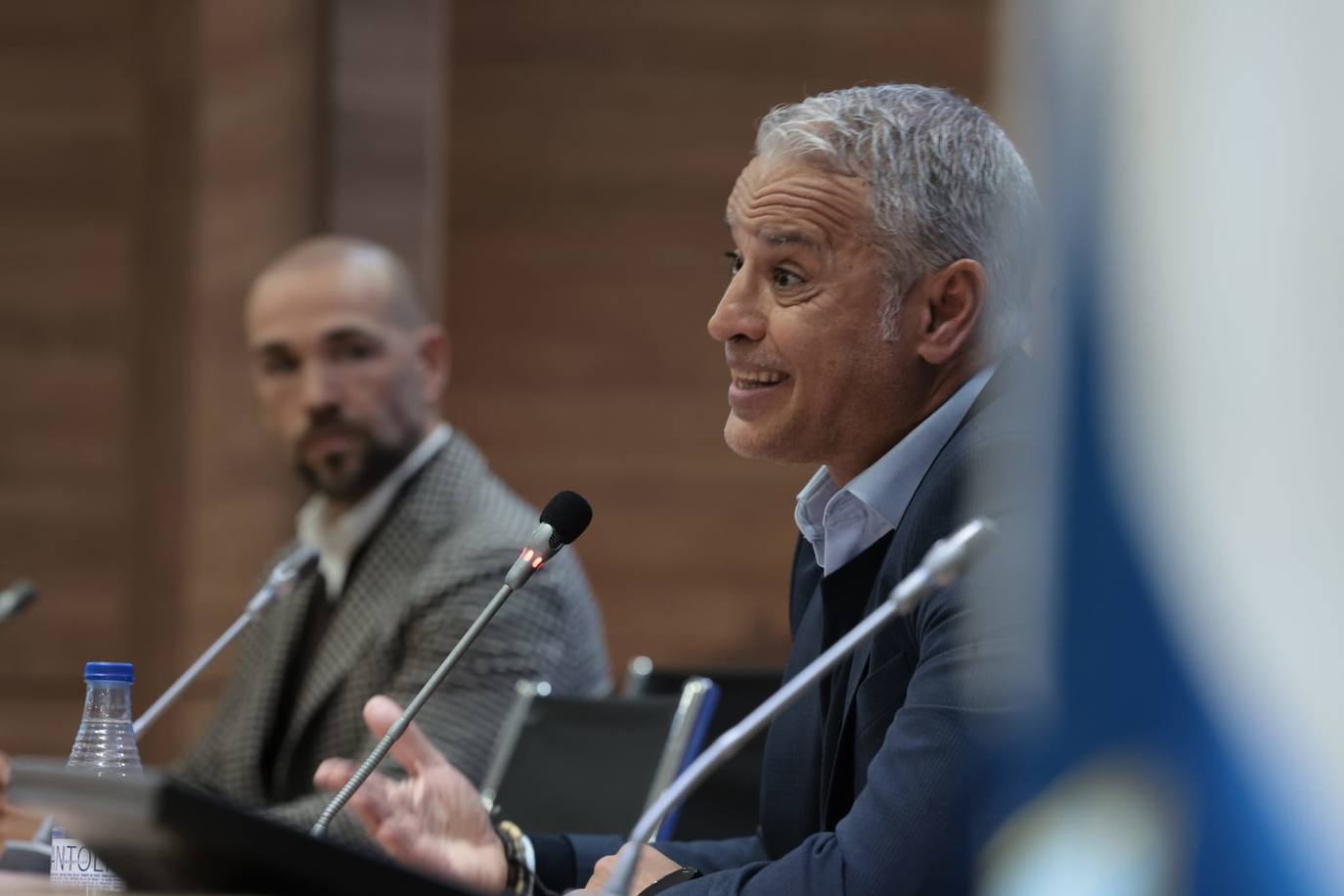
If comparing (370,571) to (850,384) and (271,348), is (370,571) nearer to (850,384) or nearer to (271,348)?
(271,348)

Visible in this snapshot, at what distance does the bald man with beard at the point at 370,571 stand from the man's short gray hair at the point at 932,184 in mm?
1735

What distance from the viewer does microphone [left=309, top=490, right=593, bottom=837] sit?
204 cm

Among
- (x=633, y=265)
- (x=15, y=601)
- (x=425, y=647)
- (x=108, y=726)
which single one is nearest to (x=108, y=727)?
(x=108, y=726)

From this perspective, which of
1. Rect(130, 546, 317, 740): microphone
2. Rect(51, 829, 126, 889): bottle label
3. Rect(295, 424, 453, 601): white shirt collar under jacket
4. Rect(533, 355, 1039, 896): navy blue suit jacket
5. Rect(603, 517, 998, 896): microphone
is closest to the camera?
Rect(603, 517, 998, 896): microphone

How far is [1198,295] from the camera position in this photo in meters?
0.62

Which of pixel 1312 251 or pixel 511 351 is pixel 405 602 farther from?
pixel 1312 251

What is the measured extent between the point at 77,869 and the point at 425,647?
1.88 m

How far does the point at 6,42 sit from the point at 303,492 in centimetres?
211

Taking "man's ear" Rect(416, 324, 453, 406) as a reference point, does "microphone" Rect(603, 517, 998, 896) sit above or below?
above

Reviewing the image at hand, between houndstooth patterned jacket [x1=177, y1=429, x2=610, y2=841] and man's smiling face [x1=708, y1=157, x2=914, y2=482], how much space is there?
1.62 metres

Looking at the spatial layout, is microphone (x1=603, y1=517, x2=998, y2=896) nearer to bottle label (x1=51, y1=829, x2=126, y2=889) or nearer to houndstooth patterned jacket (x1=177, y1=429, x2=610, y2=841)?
bottle label (x1=51, y1=829, x2=126, y2=889)

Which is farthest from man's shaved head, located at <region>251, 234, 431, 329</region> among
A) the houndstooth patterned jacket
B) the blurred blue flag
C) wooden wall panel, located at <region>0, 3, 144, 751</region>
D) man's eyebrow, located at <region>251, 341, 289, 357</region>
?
the blurred blue flag

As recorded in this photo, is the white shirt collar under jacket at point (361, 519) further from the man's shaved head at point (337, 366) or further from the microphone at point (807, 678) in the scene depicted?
the microphone at point (807, 678)

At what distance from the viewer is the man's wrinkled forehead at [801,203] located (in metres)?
2.16
